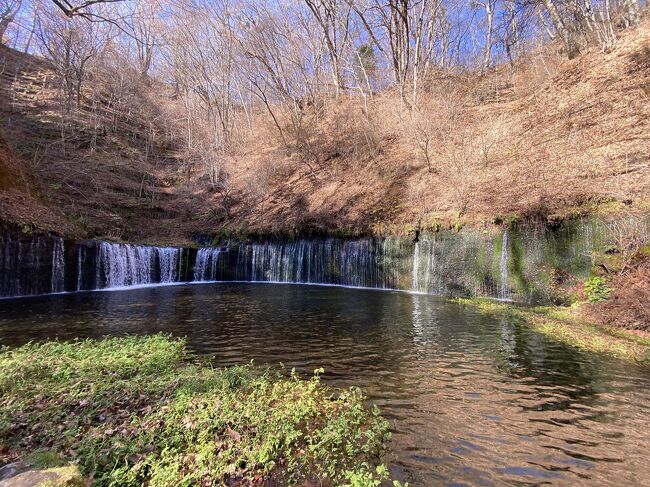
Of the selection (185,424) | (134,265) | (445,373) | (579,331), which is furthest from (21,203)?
(579,331)

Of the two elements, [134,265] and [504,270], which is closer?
[504,270]

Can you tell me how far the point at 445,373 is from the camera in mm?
5930

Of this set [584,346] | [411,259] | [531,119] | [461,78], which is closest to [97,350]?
[584,346]

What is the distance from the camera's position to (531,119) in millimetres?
19516

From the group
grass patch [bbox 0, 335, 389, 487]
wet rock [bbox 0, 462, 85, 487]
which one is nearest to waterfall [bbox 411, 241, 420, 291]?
grass patch [bbox 0, 335, 389, 487]

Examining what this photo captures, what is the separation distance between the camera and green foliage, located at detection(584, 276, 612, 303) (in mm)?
9586

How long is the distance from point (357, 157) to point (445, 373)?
2117 centimetres

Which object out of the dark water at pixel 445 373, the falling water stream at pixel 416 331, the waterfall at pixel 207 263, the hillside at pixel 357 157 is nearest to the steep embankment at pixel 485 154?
the hillside at pixel 357 157

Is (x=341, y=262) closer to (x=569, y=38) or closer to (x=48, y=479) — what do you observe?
(x=48, y=479)

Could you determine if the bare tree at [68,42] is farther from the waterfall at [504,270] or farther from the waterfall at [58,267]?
the waterfall at [504,270]

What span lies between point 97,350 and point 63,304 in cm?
789

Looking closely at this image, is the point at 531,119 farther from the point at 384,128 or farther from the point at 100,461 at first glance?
the point at 100,461

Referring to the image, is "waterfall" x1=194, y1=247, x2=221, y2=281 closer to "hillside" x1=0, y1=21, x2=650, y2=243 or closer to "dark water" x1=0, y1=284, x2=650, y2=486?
"hillside" x1=0, y1=21, x2=650, y2=243

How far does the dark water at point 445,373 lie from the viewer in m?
3.57
